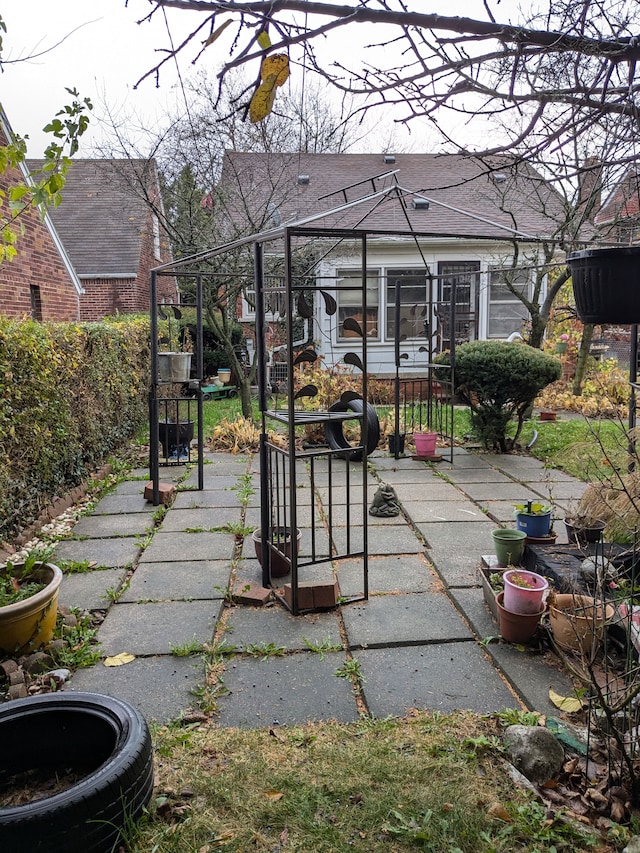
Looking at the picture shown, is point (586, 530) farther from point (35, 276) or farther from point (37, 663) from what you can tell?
point (35, 276)

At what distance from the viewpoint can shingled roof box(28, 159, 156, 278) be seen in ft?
48.6

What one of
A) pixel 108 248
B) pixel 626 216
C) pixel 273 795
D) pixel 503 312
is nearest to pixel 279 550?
pixel 273 795

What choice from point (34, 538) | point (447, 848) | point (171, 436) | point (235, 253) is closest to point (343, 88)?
point (447, 848)

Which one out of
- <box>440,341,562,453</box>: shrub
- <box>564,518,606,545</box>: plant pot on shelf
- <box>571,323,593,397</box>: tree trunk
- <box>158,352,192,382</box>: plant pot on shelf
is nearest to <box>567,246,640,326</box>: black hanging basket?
<box>564,518,606,545</box>: plant pot on shelf

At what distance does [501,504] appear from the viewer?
5824 millimetres

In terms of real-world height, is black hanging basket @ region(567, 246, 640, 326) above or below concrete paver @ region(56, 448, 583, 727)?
above

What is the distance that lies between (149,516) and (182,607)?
6.48ft

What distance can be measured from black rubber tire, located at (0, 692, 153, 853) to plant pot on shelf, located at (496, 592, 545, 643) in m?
1.89

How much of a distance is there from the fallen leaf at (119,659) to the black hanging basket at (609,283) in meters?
2.59

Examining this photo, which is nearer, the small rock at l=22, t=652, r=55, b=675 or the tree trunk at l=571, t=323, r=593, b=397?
the small rock at l=22, t=652, r=55, b=675

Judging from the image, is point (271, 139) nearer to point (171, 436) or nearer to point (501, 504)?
point (171, 436)

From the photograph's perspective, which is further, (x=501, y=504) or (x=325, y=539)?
(x=501, y=504)

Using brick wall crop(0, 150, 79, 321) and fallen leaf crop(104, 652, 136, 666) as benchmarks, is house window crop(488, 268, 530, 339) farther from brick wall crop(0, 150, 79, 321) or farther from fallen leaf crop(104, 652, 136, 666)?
fallen leaf crop(104, 652, 136, 666)

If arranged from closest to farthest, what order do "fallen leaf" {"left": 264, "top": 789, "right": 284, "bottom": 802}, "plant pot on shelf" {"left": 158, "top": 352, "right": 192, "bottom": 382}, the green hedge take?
"fallen leaf" {"left": 264, "top": 789, "right": 284, "bottom": 802}, the green hedge, "plant pot on shelf" {"left": 158, "top": 352, "right": 192, "bottom": 382}
